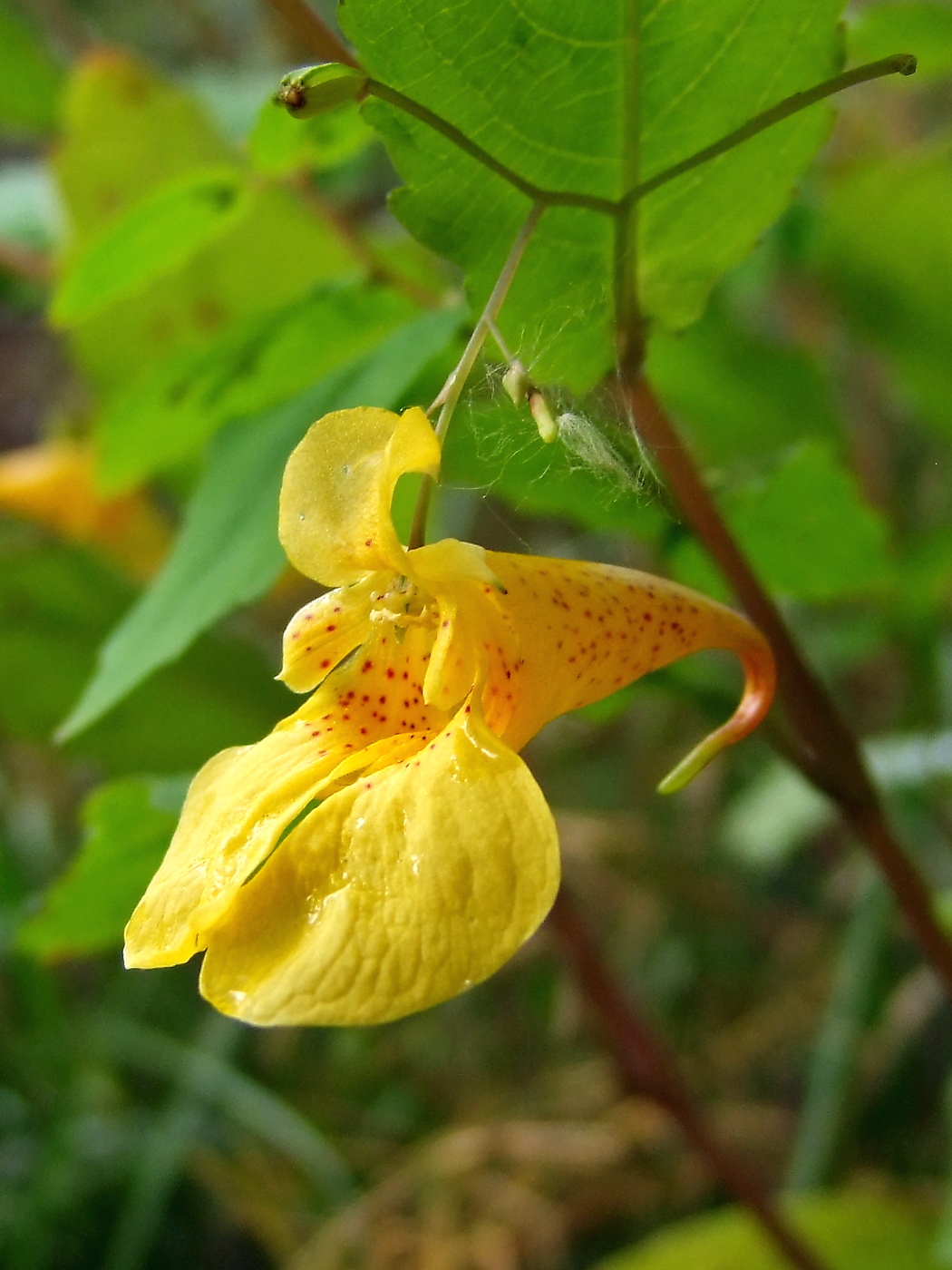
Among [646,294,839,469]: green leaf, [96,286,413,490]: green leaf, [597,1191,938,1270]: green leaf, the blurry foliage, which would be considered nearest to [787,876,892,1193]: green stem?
the blurry foliage

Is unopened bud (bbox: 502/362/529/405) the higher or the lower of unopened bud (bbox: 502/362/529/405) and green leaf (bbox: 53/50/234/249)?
the lower

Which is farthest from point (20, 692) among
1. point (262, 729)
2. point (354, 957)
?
point (354, 957)

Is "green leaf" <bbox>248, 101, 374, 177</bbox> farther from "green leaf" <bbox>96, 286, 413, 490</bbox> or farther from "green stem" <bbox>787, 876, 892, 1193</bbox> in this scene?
"green stem" <bbox>787, 876, 892, 1193</bbox>

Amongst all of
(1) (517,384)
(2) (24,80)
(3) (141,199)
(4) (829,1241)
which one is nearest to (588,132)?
(1) (517,384)

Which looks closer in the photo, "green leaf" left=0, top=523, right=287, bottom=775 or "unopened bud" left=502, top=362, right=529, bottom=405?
"unopened bud" left=502, top=362, right=529, bottom=405

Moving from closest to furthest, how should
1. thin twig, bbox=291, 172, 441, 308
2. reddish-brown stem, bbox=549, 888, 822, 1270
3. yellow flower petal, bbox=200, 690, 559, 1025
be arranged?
yellow flower petal, bbox=200, 690, 559, 1025, thin twig, bbox=291, 172, 441, 308, reddish-brown stem, bbox=549, 888, 822, 1270

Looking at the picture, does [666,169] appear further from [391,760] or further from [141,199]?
[141,199]

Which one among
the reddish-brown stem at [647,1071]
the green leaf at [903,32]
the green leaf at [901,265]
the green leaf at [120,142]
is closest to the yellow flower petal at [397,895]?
the reddish-brown stem at [647,1071]
